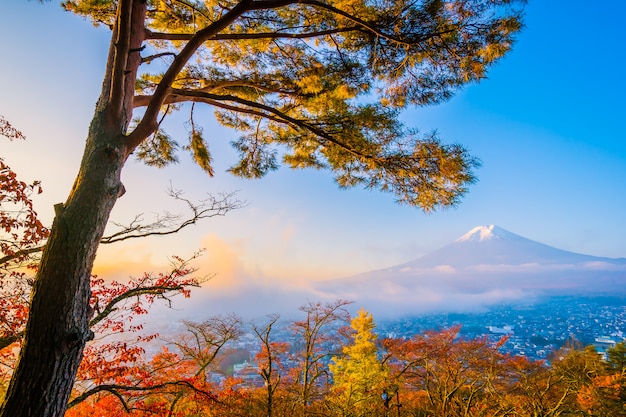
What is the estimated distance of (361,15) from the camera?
293 cm

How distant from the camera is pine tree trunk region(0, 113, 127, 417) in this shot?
59.1 inches

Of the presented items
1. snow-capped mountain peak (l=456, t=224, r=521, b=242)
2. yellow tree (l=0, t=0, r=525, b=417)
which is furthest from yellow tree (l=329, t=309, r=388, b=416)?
snow-capped mountain peak (l=456, t=224, r=521, b=242)

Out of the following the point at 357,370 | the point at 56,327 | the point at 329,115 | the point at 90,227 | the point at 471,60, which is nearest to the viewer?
the point at 56,327

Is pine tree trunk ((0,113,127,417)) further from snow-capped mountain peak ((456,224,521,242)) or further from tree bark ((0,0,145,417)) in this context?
snow-capped mountain peak ((456,224,521,242))

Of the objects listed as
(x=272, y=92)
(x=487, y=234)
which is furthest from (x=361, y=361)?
(x=487, y=234)

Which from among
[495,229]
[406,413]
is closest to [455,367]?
[406,413]

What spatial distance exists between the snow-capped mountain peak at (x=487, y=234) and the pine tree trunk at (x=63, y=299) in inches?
7867

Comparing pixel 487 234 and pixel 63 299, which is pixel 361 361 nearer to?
pixel 63 299

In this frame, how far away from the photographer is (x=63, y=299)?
163cm

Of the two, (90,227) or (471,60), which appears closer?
(90,227)

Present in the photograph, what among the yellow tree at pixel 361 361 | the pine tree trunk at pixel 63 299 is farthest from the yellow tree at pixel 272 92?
the yellow tree at pixel 361 361

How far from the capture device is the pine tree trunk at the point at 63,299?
4.92 ft

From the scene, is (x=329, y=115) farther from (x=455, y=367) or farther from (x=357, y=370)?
(x=357, y=370)

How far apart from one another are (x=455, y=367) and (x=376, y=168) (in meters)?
5.53
